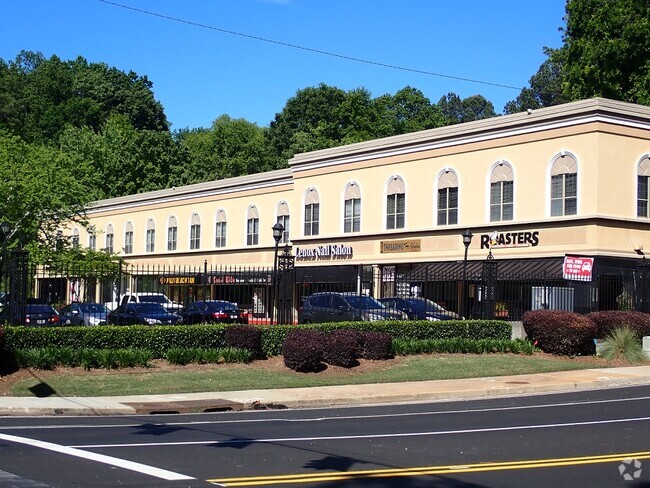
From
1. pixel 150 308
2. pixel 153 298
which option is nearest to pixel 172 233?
pixel 153 298

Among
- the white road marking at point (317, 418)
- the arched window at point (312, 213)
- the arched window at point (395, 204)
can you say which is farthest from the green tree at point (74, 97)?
the white road marking at point (317, 418)

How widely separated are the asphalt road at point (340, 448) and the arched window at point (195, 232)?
154 ft

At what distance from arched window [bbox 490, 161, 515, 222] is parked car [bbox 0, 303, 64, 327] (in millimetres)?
22287

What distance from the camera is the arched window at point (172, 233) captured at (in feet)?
223

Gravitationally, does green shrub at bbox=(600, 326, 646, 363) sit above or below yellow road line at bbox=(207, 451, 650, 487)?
above

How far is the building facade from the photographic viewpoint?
132 feet

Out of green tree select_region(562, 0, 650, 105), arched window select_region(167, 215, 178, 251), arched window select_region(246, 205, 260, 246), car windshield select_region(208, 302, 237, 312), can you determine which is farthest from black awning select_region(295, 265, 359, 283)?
green tree select_region(562, 0, 650, 105)

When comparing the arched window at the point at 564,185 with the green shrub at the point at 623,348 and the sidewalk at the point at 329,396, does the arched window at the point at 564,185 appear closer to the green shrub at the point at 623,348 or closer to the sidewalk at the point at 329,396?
the green shrub at the point at 623,348

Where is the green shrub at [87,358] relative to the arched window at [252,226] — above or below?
below

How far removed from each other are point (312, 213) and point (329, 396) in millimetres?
33507

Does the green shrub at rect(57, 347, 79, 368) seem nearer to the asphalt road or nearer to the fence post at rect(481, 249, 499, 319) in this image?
the asphalt road

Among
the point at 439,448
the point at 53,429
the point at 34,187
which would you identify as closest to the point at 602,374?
the point at 439,448

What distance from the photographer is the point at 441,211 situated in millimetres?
47031

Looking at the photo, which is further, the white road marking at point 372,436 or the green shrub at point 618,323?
the green shrub at point 618,323
